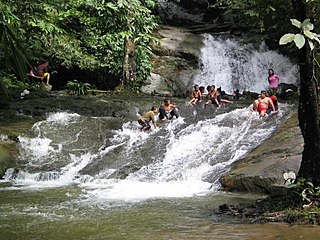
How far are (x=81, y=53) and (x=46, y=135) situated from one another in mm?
7174

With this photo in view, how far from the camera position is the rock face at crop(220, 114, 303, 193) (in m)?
8.47

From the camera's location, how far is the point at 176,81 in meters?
21.1

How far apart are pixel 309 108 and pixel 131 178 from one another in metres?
5.98

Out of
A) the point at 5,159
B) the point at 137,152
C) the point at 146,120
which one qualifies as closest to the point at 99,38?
the point at 146,120

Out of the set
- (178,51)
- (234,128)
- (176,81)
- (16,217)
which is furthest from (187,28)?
(16,217)

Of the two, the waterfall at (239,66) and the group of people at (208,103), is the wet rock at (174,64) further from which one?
the group of people at (208,103)

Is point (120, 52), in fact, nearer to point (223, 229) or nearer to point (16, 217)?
point (16, 217)

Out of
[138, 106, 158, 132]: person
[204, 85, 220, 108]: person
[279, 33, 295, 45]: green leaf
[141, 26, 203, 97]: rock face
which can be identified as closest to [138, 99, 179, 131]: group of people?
[138, 106, 158, 132]: person

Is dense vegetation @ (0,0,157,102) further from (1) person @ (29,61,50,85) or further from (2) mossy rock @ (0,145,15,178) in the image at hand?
(2) mossy rock @ (0,145,15,178)

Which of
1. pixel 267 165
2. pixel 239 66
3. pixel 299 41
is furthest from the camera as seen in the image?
pixel 239 66

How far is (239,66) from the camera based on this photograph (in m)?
22.5

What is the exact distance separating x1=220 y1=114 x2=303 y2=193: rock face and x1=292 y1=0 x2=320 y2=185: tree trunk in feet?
8.42

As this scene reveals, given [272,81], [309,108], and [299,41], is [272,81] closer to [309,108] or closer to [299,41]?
[309,108]

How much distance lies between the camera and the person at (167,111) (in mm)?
15173
